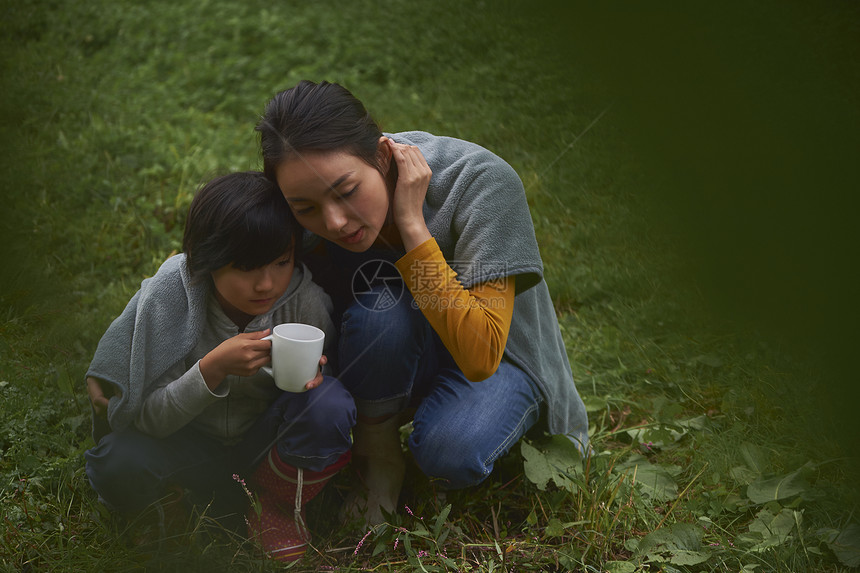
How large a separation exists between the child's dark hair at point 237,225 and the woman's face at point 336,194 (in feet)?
0.20

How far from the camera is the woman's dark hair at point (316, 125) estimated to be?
161 cm

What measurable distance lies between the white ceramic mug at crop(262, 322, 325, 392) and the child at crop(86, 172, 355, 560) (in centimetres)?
4

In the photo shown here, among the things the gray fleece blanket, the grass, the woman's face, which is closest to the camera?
the grass

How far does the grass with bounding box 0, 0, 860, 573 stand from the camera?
0.27 metres

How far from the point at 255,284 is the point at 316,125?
38 cm

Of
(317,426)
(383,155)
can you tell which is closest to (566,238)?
(383,155)

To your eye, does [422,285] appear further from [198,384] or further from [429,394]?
[198,384]

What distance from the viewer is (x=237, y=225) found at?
5.44 feet

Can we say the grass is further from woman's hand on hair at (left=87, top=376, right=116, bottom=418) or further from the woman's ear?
the woman's ear

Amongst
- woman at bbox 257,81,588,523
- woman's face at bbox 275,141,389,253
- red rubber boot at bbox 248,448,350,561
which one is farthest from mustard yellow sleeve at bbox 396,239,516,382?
red rubber boot at bbox 248,448,350,561

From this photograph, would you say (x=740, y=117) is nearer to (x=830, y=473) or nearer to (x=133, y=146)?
(x=830, y=473)

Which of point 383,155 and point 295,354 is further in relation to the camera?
point 383,155

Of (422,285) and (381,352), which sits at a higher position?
(422,285)

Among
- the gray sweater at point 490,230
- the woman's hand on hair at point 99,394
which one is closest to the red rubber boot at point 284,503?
the woman's hand on hair at point 99,394
